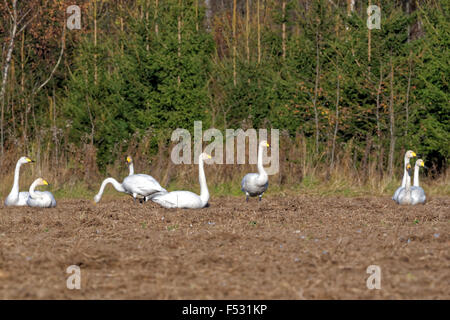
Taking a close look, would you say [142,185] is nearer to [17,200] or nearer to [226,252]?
[17,200]

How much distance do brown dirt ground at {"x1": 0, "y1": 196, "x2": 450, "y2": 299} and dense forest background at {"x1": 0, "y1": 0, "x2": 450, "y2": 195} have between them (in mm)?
4385

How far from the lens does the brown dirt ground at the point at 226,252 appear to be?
610cm

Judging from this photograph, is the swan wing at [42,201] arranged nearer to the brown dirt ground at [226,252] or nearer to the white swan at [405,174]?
the brown dirt ground at [226,252]

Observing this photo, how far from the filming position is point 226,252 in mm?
7867

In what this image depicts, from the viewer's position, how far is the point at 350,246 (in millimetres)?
8180

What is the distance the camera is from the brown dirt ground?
20.0 ft

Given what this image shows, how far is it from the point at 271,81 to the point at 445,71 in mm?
4971

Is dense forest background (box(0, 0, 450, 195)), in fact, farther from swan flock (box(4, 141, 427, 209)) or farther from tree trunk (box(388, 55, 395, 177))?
swan flock (box(4, 141, 427, 209))

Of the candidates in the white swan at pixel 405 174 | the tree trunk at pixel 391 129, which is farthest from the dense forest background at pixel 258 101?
the white swan at pixel 405 174

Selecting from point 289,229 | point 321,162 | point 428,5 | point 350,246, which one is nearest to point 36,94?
point 321,162

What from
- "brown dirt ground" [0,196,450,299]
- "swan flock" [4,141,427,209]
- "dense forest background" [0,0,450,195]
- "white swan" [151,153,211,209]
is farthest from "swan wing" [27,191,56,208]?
"dense forest background" [0,0,450,195]

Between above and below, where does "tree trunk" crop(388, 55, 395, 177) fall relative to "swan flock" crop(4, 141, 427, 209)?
above

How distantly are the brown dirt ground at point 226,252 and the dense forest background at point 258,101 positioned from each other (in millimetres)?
A: 4385
